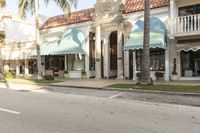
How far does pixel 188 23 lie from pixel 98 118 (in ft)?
46.3

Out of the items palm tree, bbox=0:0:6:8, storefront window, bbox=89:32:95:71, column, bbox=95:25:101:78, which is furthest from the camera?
storefront window, bbox=89:32:95:71

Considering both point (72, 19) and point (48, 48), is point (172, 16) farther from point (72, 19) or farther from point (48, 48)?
point (48, 48)

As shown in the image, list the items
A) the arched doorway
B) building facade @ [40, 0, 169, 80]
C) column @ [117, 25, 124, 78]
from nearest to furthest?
building facade @ [40, 0, 169, 80] < column @ [117, 25, 124, 78] < the arched doorway

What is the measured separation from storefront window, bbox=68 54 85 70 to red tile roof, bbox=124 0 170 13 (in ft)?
23.6

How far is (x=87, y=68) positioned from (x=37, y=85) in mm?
7513

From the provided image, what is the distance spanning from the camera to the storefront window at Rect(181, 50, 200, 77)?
20.8 meters

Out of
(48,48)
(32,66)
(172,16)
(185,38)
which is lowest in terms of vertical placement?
(32,66)

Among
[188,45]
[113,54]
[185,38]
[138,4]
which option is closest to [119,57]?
[113,54]

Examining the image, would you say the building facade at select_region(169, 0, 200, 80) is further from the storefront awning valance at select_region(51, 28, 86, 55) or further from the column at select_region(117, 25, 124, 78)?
the storefront awning valance at select_region(51, 28, 86, 55)

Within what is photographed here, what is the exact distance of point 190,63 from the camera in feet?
69.2

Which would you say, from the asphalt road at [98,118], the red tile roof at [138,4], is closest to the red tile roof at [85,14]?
the red tile roof at [138,4]

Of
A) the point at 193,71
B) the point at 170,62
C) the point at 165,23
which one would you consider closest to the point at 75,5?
the point at 165,23

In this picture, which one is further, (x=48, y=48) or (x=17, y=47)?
(x=17, y=47)

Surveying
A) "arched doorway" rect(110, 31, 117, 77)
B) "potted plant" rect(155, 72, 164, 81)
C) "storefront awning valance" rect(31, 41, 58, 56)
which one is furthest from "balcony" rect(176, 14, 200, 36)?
"storefront awning valance" rect(31, 41, 58, 56)
